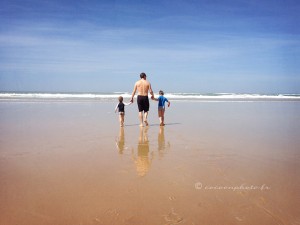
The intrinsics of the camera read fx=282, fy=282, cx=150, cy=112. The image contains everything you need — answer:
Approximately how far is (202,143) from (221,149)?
0.71m

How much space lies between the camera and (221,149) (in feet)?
19.4

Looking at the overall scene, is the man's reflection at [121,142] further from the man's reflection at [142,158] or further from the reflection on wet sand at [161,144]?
the reflection on wet sand at [161,144]

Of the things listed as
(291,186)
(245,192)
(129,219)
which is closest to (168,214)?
(129,219)

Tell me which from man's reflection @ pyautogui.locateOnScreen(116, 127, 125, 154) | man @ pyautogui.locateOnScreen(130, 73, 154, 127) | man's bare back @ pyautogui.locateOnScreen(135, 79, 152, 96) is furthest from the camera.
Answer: man's bare back @ pyautogui.locateOnScreen(135, 79, 152, 96)

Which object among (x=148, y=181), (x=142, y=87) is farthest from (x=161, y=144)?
(x=142, y=87)

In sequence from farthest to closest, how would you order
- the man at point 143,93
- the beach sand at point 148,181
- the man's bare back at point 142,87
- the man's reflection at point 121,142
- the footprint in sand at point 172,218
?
the man's bare back at point 142,87 → the man at point 143,93 → the man's reflection at point 121,142 → the beach sand at point 148,181 → the footprint in sand at point 172,218

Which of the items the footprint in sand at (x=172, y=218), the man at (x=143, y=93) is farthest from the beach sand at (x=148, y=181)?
the man at (x=143, y=93)

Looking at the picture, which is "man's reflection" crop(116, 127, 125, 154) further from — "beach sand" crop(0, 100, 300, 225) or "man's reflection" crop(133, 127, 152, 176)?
"man's reflection" crop(133, 127, 152, 176)

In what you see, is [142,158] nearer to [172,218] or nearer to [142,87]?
[172,218]

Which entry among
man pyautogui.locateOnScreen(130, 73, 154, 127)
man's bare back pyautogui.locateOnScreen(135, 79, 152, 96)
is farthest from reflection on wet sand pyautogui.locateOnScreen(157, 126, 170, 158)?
man's bare back pyautogui.locateOnScreen(135, 79, 152, 96)

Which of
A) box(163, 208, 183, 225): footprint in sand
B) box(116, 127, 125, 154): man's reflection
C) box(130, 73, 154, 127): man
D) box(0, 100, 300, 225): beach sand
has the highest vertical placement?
box(130, 73, 154, 127): man

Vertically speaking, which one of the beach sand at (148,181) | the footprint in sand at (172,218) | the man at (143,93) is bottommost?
the footprint in sand at (172,218)

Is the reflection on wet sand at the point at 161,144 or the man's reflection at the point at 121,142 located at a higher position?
the man's reflection at the point at 121,142

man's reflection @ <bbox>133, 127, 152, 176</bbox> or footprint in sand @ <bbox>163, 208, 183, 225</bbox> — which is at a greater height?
man's reflection @ <bbox>133, 127, 152, 176</bbox>
